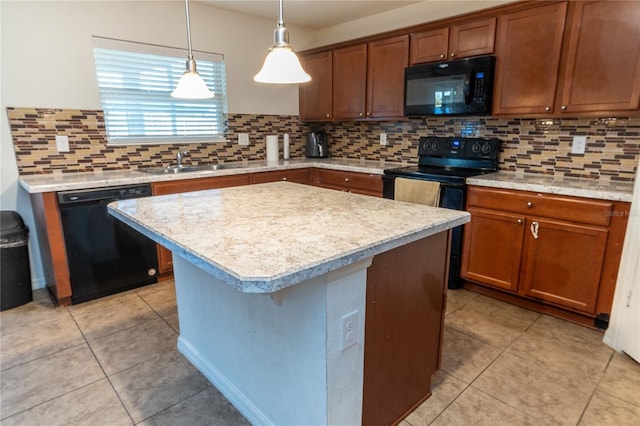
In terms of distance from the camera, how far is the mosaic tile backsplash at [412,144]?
2570 millimetres

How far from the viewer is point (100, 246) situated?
272 centimetres

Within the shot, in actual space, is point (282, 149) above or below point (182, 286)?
above

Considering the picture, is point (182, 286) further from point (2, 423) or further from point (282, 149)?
point (282, 149)

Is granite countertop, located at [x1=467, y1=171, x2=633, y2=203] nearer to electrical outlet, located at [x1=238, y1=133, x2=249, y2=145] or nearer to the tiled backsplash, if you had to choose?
electrical outlet, located at [x1=238, y1=133, x2=249, y2=145]

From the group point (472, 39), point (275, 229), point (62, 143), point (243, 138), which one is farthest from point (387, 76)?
point (62, 143)

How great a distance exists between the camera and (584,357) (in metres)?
2.07

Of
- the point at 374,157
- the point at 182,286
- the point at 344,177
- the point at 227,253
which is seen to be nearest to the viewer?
the point at 227,253

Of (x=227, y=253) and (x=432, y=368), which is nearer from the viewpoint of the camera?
(x=227, y=253)

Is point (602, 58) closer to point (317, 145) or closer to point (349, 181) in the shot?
point (349, 181)

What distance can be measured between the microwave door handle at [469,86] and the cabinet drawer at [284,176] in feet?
5.78

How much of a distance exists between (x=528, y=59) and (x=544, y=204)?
1.05m

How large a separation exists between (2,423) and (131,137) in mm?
2350

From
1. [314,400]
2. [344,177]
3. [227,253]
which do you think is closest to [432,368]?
[314,400]

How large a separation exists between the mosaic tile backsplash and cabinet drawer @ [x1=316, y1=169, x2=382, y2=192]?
585mm
